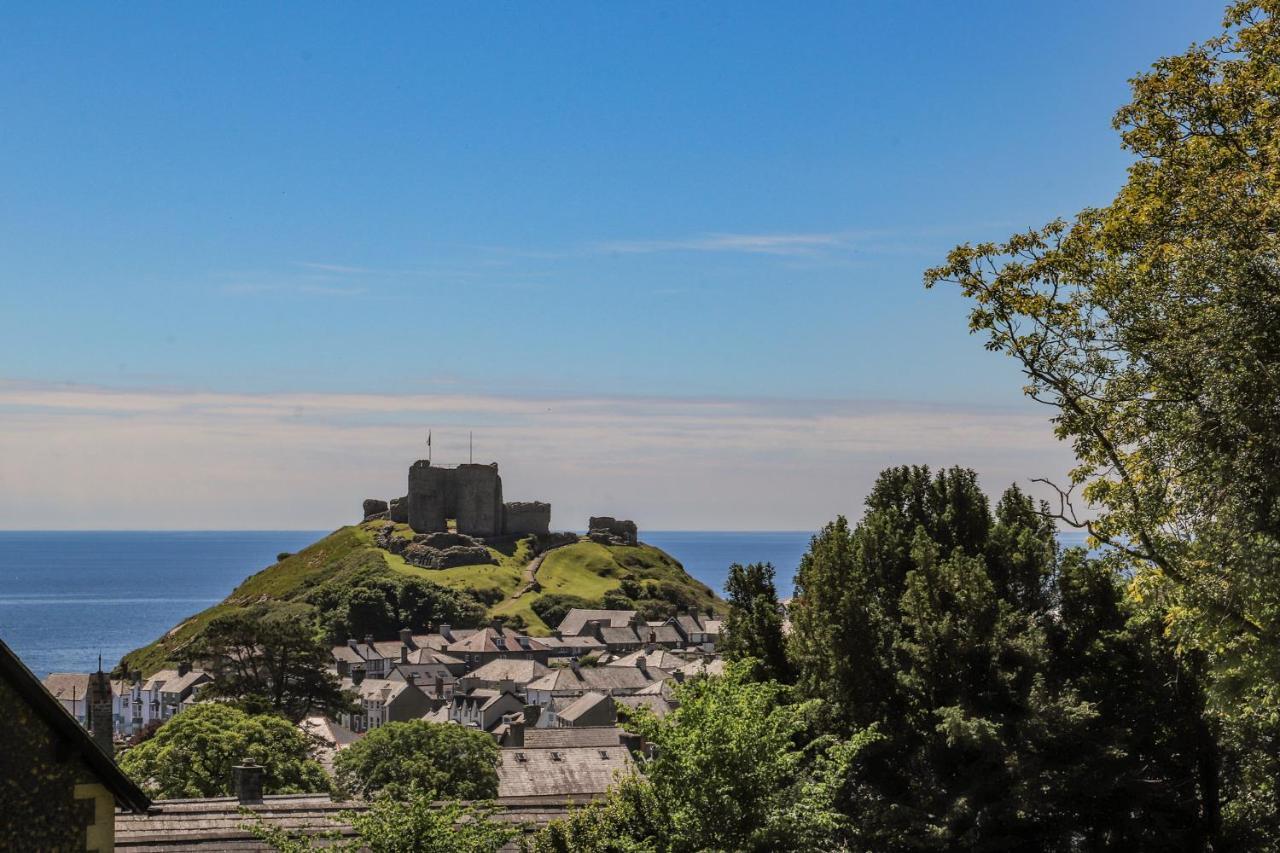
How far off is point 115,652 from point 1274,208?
18819cm

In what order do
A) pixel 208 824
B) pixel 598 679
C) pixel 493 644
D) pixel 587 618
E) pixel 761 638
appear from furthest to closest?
pixel 587 618 < pixel 493 644 < pixel 598 679 < pixel 761 638 < pixel 208 824

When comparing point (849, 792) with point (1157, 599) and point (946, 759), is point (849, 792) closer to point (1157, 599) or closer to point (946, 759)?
point (946, 759)

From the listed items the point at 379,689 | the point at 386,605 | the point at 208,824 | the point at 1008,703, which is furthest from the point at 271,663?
the point at 386,605

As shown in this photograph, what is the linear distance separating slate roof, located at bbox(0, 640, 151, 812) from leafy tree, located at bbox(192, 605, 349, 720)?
70595 mm

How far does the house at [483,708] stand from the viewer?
10762cm

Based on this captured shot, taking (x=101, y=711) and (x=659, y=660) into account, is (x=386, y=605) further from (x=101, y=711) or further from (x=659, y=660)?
(x=101, y=711)

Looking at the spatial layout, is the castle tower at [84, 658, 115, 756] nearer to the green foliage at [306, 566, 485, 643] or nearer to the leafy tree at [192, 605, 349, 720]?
the leafy tree at [192, 605, 349, 720]

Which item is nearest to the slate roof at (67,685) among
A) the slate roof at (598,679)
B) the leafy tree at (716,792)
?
the slate roof at (598,679)

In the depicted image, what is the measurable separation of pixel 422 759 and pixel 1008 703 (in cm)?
3676

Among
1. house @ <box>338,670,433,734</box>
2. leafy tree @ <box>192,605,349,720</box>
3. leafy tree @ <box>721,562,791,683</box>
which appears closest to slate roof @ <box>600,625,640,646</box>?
house @ <box>338,670,433,734</box>

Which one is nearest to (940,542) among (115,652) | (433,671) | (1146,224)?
(1146,224)

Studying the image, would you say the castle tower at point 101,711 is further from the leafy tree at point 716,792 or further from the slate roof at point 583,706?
the slate roof at point 583,706

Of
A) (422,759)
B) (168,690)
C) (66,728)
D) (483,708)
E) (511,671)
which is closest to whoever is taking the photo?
(66,728)

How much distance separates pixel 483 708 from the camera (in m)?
109
